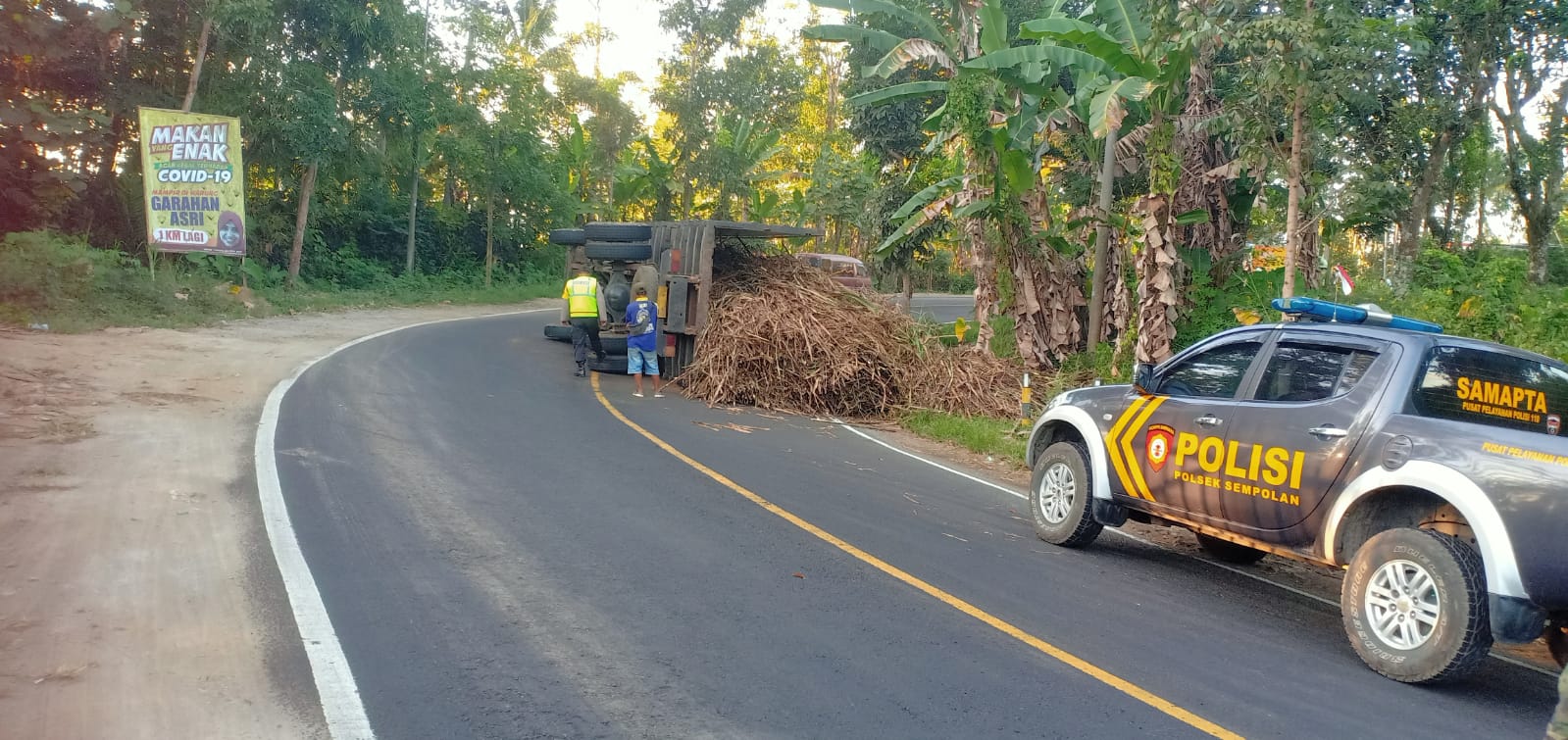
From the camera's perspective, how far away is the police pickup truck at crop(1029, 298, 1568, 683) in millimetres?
5039

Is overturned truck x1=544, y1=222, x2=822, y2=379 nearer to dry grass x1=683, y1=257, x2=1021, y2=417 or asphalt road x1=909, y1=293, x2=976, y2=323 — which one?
dry grass x1=683, y1=257, x2=1021, y2=417

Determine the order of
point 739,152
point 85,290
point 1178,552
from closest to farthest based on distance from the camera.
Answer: point 1178,552, point 85,290, point 739,152

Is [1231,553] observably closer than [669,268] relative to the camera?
Yes

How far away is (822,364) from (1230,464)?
8724 millimetres

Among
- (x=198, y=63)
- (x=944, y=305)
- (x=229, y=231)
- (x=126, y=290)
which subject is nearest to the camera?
(x=126, y=290)

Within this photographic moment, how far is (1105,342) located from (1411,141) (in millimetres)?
6318

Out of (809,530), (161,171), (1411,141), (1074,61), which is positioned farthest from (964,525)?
(161,171)

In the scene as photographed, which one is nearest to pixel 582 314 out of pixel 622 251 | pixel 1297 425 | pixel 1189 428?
pixel 622 251

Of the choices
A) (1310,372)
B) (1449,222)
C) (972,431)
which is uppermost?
(1449,222)

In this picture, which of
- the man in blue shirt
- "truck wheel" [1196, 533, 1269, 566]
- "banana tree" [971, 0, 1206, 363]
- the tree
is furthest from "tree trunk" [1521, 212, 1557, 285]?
"truck wheel" [1196, 533, 1269, 566]

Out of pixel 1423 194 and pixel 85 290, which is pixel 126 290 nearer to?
pixel 85 290

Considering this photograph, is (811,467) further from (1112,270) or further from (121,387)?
(1112,270)

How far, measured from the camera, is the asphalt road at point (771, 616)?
186 inches

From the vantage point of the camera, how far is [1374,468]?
568 cm
